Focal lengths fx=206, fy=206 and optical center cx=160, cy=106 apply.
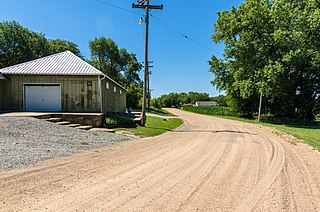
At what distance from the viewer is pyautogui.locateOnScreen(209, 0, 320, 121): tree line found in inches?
751

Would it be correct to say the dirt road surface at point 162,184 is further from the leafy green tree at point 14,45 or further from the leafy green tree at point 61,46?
the leafy green tree at point 61,46

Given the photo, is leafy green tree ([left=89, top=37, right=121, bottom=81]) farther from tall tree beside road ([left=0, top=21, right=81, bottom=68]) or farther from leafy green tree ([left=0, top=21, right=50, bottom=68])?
leafy green tree ([left=0, top=21, right=50, bottom=68])

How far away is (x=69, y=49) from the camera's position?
3794cm

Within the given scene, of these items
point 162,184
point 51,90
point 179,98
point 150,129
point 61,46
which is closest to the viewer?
point 162,184

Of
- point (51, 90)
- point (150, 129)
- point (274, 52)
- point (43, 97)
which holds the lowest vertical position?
point (150, 129)

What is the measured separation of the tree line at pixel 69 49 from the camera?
1090 inches

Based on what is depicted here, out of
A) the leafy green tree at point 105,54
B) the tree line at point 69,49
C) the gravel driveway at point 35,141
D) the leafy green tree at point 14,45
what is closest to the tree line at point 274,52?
the gravel driveway at point 35,141

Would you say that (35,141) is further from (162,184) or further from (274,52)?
(274,52)

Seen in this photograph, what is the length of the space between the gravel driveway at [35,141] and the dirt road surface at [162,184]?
648 mm

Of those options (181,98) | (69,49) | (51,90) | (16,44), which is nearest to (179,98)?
(181,98)

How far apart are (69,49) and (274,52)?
33338 millimetres

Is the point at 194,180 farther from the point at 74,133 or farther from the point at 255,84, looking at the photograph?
the point at 255,84

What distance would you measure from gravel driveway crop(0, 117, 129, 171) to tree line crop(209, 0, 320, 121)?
17.1m

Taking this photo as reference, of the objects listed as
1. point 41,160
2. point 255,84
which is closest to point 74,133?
point 41,160
